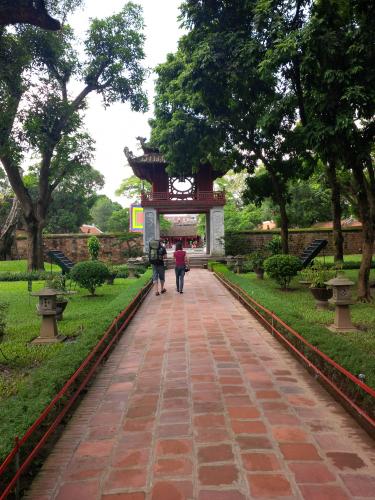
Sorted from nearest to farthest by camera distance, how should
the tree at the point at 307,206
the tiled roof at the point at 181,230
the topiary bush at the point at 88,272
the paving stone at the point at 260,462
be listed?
the paving stone at the point at 260,462 < the topiary bush at the point at 88,272 < the tree at the point at 307,206 < the tiled roof at the point at 181,230

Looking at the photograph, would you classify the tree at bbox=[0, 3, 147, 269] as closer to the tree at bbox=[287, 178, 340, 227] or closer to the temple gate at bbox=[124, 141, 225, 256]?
the temple gate at bbox=[124, 141, 225, 256]

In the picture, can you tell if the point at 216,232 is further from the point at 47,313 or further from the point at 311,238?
the point at 47,313

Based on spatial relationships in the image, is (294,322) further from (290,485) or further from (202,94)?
(202,94)

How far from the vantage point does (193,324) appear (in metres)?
7.11

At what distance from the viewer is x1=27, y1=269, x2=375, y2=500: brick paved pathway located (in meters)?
2.44

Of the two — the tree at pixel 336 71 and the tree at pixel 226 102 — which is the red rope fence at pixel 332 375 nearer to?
the tree at pixel 336 71

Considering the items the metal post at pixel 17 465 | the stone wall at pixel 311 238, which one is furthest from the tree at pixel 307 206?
the metal post at pixel 17 465

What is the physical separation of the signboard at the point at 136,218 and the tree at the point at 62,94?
6021mm

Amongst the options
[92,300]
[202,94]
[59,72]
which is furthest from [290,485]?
[59,72]

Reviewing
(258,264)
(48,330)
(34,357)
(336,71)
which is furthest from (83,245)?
(34,357)

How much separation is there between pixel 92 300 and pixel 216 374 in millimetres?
7021

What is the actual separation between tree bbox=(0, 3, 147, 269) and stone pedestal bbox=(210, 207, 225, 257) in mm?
Answer: 7603

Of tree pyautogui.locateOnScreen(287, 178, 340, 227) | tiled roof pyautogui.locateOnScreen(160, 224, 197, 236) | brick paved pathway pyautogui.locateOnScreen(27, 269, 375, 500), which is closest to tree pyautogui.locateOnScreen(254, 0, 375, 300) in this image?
brick paved pathway pyautogui.locateOnScreen(27, 269, 375, 500)

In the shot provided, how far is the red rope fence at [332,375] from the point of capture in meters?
3.24
